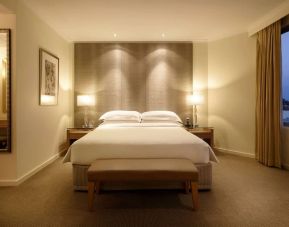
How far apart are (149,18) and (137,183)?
8.67 feet

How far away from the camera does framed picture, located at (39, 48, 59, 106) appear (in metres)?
3.70

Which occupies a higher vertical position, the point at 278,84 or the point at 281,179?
the point at 278,84

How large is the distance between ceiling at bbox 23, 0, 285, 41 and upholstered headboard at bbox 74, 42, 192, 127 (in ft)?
0.76

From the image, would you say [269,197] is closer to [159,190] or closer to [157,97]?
[159,190]

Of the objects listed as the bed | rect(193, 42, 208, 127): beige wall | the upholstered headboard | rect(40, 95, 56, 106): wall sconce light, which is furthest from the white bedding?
rect(193, 42, 208, 127): beige wall

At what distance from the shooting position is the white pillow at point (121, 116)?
15.0ft

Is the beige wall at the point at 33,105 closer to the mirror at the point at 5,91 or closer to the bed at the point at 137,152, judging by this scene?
the mirror at the point at 5,91

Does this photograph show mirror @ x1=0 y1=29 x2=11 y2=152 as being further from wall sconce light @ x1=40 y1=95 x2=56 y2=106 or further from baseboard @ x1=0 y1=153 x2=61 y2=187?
wall sconce light @ x1=40 y1=95 x2=56 y2=106

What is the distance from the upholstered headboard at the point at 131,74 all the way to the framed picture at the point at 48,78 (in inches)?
32.9

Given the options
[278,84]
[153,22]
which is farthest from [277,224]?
[153,22]

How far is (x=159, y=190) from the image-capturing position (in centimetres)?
281

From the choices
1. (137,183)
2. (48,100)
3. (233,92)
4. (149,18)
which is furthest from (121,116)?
(233,92)

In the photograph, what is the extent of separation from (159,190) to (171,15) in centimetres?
267

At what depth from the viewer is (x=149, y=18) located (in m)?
3.82
